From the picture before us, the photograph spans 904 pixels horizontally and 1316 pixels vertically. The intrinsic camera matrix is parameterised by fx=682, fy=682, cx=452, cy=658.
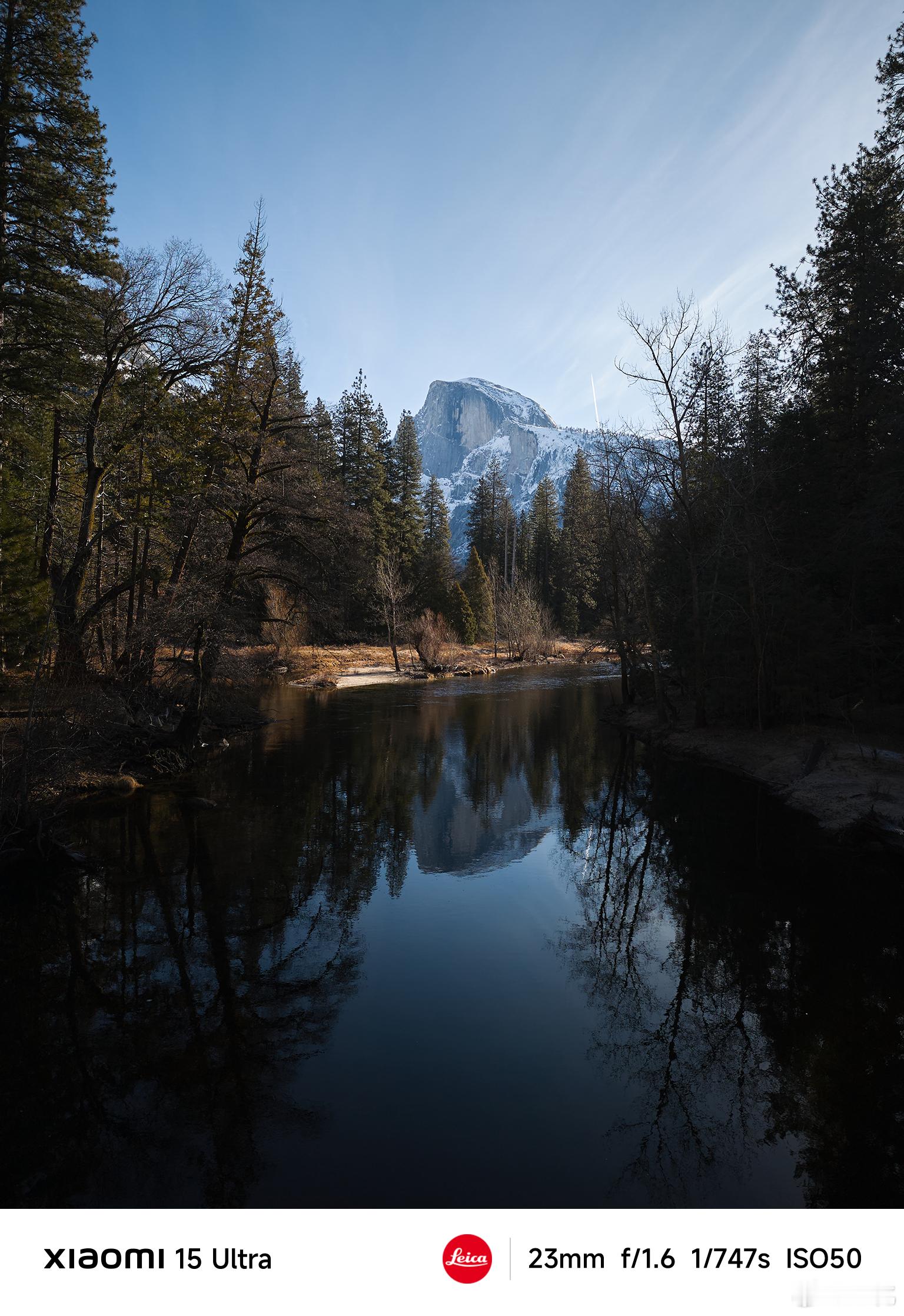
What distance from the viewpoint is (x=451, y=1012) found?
698 centimetres

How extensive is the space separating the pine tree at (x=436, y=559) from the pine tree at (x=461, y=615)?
18.7 inches

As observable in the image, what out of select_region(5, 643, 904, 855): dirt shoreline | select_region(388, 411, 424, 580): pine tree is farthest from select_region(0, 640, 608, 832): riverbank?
select_region(388, 411, 424, 580): pine tree

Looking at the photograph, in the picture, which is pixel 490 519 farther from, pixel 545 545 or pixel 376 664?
pixel 376 664

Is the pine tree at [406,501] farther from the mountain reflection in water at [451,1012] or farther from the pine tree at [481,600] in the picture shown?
the mountain reflection in water at [451,1012]

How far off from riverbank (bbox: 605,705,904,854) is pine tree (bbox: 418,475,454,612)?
35.3 metres

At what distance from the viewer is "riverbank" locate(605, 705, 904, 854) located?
11.9 metres

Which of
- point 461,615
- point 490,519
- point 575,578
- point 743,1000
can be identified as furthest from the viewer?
point 490,519

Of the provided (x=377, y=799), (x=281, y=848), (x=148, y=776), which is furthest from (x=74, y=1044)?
(x=148, y=776)

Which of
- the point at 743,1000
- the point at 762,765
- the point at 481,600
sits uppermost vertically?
the point at 481,600

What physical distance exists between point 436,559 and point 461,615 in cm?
523

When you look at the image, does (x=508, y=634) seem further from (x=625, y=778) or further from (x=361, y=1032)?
(x=361, y=1032)

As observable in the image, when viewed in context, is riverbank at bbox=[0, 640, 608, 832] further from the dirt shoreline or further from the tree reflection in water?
the tree reflection in water

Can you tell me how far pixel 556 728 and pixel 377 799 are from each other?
10.8m
